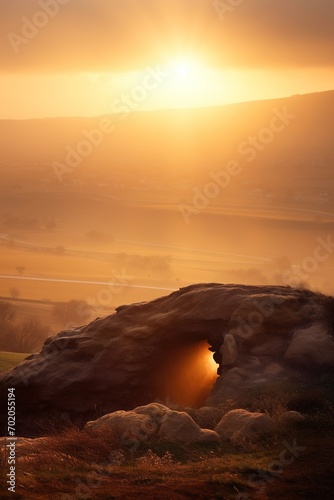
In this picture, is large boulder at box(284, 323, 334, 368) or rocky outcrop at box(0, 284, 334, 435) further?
Answer: rocky outcrop at box(0, 284, 334, 435)

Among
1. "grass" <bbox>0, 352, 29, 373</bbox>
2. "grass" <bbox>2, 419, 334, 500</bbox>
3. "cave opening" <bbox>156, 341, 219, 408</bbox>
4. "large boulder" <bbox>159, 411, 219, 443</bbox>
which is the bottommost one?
"grass" <bbox>2, 419, 334, 500</bbox>

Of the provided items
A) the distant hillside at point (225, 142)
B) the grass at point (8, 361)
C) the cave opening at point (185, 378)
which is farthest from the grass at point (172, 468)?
the distant hillside at point (225, 142)

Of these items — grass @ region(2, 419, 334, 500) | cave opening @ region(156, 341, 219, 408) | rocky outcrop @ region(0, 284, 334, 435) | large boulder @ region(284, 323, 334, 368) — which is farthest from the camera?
cave opening @ region(156, 341, 219, 408)

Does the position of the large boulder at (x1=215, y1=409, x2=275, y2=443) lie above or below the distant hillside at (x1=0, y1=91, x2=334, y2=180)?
below

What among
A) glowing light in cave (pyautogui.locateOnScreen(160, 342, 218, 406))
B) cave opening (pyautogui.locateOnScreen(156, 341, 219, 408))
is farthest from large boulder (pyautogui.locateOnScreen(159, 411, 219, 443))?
glowing light in cave (pyautogui.locateOnScreen(160, 342, 218, 406))

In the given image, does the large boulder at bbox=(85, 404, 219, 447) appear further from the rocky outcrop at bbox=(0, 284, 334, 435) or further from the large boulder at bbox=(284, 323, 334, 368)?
the large boulder at bbox=(284, 323, 334, 368)
